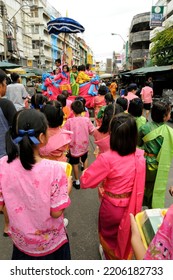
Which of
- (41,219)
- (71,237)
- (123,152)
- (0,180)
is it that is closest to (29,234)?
(41,219)

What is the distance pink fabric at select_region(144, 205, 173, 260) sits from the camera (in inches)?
34.7

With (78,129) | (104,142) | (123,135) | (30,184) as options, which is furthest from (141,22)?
(30,184)

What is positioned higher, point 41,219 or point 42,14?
point 42,14

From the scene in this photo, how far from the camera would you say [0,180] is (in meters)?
1.28

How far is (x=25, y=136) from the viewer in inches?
47.8

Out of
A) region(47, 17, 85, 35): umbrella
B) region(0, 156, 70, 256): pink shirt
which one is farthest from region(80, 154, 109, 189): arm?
region(47, 17, 85, 35): umbrella

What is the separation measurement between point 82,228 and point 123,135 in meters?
1.62

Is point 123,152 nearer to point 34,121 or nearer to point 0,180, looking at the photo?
point 34,121

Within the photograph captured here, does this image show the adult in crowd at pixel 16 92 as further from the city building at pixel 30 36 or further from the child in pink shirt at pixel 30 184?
the city building at pixel 30 36

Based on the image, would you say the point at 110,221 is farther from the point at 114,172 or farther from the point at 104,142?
the point at 104,142

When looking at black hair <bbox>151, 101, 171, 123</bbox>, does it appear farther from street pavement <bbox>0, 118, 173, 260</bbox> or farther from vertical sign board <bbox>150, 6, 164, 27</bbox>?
vertical sign board <bbox>150, 6, 164, 27</bbox>

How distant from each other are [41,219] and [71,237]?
1.46m

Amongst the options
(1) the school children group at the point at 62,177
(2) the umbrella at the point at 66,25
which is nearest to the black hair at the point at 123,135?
(1) the school children group at the point at 62,177

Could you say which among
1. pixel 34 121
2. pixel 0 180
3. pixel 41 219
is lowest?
pixel 41 219
